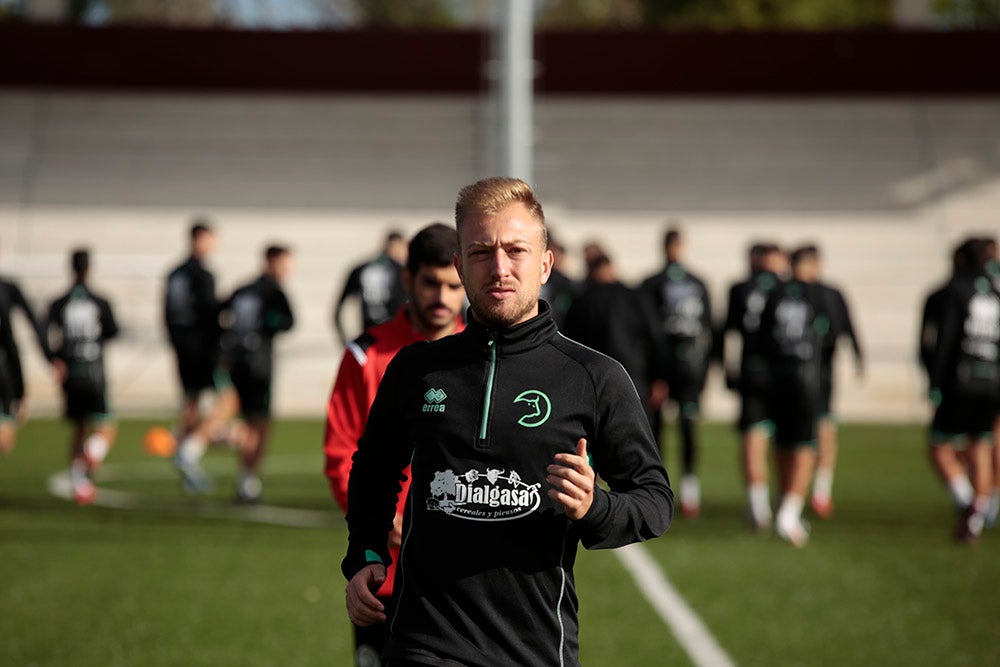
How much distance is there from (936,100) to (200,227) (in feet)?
76.9

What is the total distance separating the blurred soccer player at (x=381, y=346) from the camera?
16.6ft

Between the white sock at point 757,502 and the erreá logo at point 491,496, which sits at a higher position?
the erreá logo at point 491,496

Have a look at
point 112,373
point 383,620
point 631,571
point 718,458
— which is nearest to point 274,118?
point 112,373

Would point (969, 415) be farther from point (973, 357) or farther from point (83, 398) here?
point (83, 398)

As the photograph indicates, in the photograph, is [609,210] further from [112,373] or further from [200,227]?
[200,227]

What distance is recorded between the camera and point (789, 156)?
3266 centimetres

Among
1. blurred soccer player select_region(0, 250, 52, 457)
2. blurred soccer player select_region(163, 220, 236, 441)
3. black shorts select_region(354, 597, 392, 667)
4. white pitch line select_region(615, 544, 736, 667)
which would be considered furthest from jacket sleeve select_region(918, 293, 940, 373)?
black shorts select_region(354, 597, 392, 667)

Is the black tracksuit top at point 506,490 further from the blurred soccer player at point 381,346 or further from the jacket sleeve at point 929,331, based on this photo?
the jacket sleeve at point 929,331

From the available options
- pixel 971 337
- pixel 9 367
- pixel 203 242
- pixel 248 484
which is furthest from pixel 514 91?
pixel 203 242

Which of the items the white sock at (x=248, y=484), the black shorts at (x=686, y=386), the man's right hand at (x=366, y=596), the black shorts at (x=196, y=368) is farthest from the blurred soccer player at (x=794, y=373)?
the man's right hand at (x=366, y=596)

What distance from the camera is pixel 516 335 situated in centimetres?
365

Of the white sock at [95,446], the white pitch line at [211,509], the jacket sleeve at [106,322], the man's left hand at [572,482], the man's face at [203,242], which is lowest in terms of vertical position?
the white pitch line at [211,509]

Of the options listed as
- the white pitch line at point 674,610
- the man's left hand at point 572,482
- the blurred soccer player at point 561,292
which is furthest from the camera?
the blurred soccer player at point 561,292

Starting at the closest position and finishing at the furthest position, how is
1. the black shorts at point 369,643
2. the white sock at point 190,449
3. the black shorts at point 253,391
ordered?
1. the black shorts at point 369,643
2. the black shorts at point 253,391
3. the white sock at point 190,449
